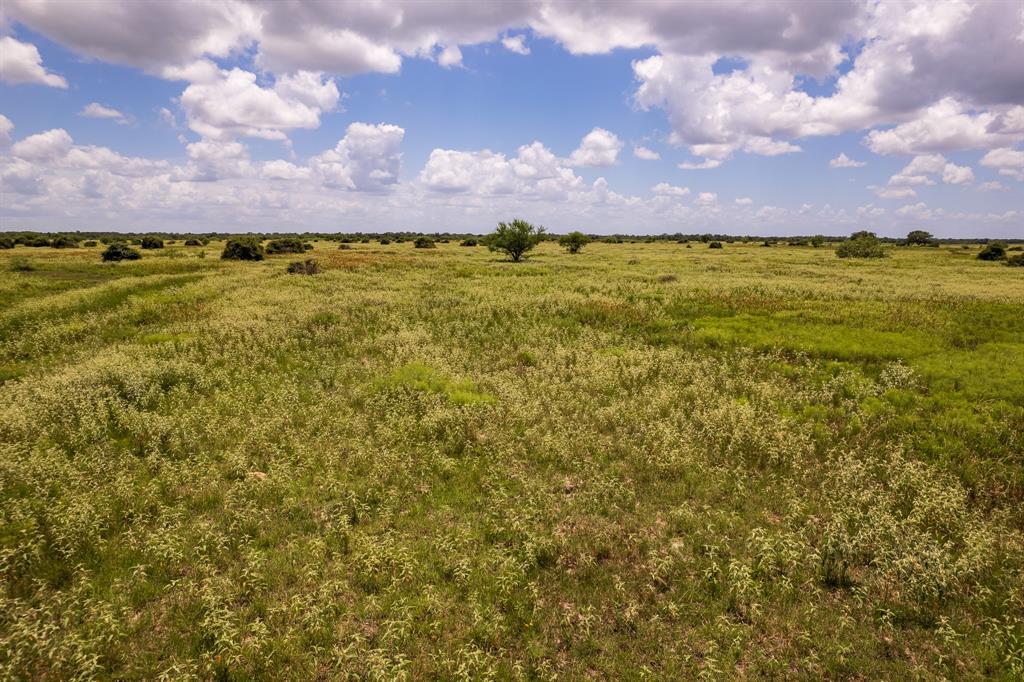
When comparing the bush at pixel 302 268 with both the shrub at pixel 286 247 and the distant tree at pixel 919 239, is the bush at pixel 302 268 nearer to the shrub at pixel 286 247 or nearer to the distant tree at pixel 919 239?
the shrub at pixel 286 247

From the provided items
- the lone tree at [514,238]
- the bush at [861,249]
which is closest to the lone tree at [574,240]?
the lone tree at [514,238]

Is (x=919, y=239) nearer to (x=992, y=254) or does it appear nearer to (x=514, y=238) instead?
(x=992, y=254)

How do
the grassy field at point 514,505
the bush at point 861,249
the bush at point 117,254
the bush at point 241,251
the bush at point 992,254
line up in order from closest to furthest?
the grassy field at point 514,505
the bush at point 117,254
the bush at point 241,251
the bush at point 992,254
the bush at point 861,249

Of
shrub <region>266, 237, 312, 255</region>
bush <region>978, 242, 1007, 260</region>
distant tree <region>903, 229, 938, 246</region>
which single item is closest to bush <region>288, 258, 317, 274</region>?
shrub <region>266, 237, 312, 255</region>

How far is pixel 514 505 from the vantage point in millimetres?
12242

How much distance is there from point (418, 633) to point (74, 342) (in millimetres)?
28538

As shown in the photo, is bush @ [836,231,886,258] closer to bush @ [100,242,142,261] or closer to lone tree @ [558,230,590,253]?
lone tree @ [558,230,590,253]

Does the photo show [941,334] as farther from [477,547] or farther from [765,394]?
[477,547]

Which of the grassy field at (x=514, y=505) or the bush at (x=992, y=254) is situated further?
the bush at (x=992, y=254)

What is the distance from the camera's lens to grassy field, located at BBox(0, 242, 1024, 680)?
8258 millimetres

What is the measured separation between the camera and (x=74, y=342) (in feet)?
86.3

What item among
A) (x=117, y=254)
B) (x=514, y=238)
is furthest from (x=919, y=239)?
(x=117, y=254)

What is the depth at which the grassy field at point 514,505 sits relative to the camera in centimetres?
826

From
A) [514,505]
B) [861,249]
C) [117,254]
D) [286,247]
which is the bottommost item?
[514,505]
